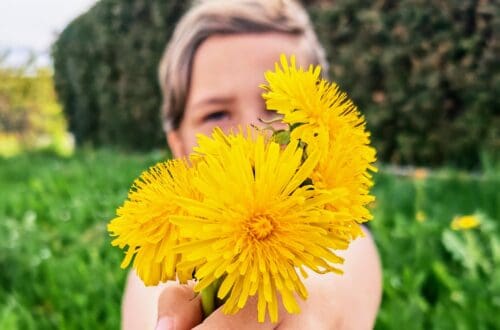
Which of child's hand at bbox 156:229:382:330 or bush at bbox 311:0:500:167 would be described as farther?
bush at bbox 311:0:500:167

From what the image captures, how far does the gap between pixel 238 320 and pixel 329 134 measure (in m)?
0.19

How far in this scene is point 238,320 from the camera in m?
0.56

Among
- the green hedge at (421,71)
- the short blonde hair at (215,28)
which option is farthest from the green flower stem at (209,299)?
the green hedge at (421,71)

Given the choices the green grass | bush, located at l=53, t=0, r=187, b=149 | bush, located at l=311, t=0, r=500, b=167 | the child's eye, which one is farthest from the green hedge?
the child's eye

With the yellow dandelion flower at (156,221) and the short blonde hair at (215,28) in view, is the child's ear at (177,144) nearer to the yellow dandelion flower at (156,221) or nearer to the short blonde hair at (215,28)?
the short blonde hair at (215,28)

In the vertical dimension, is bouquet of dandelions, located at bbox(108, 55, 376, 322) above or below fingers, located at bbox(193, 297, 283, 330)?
above

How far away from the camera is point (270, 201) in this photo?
46 centimetres

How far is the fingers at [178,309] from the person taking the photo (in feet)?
1.88

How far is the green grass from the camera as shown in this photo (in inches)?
72.9

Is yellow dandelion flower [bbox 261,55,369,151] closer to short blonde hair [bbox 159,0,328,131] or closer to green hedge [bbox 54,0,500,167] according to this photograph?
short blonde hair [bbox 159,0,328,131]

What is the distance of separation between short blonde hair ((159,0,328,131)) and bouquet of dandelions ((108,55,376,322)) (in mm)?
1087

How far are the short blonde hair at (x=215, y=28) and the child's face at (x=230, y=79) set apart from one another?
0.10 feet

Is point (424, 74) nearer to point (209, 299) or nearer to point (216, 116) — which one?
point (216, 116)

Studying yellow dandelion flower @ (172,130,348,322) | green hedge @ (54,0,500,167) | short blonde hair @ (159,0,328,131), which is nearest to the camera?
yellow dandelion flower @ (172,130,348,322)
